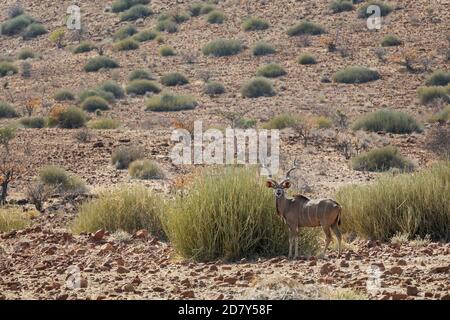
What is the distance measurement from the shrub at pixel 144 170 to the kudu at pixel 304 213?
9524mm

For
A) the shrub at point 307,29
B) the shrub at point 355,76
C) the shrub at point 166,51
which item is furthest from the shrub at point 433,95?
the shrub at point 166,51

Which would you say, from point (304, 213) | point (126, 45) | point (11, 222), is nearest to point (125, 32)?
point (126, 45)

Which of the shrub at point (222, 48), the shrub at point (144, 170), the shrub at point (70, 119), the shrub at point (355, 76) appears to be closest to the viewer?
the shrub at point (144, 170)

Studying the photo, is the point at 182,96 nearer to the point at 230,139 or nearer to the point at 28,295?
the point at 230,139

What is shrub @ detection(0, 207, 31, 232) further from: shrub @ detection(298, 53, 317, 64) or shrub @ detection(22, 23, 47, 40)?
shrub @ detection(22, 23, 47, 40)

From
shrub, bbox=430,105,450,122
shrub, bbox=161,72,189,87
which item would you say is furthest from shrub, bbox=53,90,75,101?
shrub, bbox=430,105,450,122

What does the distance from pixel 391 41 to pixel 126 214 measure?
909 inches

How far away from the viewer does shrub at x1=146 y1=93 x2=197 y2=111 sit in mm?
28078

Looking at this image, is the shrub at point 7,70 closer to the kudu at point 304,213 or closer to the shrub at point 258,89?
the shrub at point 258,89

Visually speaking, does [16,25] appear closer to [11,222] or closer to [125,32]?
[125,32]

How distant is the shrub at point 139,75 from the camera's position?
3291cm

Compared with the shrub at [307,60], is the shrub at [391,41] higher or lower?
higher
